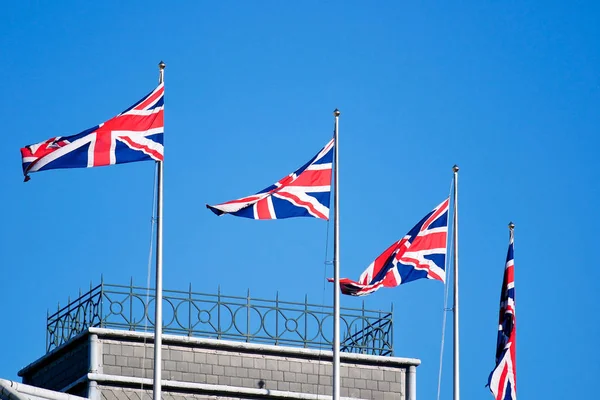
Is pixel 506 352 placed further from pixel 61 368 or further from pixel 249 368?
pixel 61 368

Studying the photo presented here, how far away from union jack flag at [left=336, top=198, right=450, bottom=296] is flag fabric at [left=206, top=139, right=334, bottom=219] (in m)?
1.71

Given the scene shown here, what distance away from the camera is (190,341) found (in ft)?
154

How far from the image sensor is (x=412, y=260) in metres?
45.6

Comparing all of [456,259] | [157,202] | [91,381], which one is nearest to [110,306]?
[91,381]

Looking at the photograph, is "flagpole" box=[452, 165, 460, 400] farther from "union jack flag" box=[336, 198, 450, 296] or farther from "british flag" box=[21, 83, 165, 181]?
"british flag" box=[21, 83, 165, 181]

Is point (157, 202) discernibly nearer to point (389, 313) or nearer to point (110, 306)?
point (110, 306)

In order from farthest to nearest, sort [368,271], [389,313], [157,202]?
[389,313]
[368,271]
[157,202]

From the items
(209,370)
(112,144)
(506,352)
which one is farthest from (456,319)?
(112,144)

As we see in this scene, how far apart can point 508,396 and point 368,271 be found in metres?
4.47

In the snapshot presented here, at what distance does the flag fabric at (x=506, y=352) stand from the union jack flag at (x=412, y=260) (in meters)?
1.93

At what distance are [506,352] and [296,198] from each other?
623 cm

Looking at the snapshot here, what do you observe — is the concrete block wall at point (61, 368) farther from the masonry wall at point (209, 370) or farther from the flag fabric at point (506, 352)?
the flag fabric at point (506, 352)

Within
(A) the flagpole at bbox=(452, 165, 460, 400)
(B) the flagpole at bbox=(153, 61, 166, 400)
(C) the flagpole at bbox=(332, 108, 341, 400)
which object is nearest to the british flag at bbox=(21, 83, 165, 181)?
(B) the flagpole at bbox=(153, 61, 166, 400)

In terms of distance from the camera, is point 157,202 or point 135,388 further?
point 135,388
